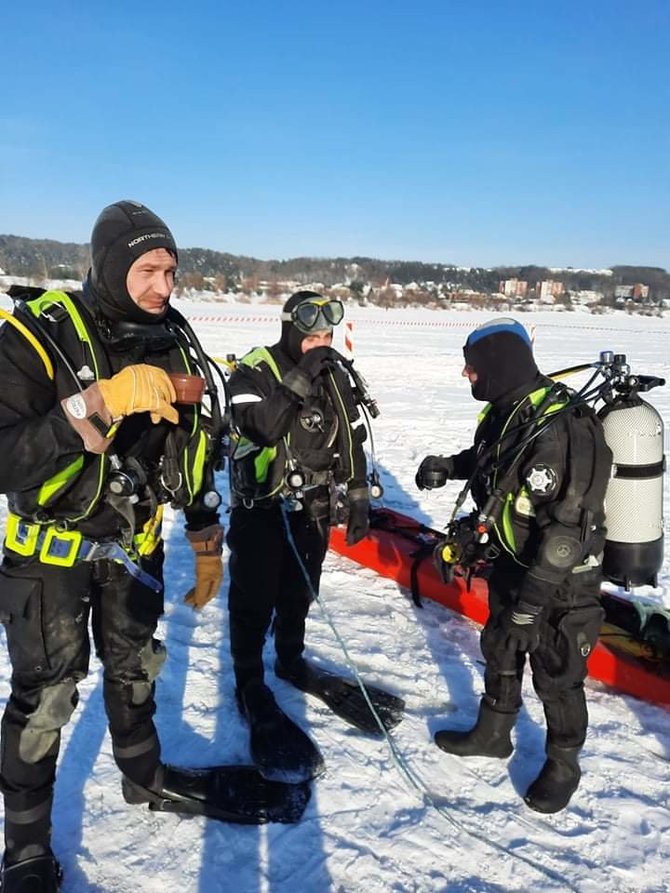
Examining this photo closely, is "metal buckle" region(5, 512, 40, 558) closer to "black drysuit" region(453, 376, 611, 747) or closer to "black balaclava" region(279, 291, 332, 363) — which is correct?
"black balaclava" region(279, 291, 332, 363)

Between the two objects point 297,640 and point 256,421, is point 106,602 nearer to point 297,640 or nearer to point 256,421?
point 256,421

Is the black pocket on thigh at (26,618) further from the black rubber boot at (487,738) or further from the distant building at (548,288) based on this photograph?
the distant building at (548,288)

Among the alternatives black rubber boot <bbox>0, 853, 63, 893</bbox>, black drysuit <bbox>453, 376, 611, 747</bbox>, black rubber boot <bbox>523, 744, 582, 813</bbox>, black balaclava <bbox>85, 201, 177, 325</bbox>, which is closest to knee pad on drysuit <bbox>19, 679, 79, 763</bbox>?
black rubber boot <bbox>0, 853, 63, 893</bbox>

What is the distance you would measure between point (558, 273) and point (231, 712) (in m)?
138

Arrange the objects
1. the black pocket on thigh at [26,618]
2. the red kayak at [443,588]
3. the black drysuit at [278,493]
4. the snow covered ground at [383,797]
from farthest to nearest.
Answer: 1. the red kayak at [443,588]
2. the black drysuit at [278,493]
3. the snow covered ground at [383,797]
4. the black pocket on thigh at [26,618]

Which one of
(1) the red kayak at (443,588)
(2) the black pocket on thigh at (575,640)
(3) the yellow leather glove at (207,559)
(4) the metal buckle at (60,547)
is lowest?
(1) the red kayak at (443,588)

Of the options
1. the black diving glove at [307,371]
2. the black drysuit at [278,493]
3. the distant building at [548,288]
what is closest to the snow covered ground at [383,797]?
the black drysuit at [278,493]

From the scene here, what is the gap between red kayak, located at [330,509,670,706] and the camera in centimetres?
349

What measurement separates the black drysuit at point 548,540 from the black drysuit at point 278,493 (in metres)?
0.73

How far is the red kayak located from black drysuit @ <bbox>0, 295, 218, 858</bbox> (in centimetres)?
182

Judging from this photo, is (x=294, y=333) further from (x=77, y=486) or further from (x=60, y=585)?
(x=60, y=585)

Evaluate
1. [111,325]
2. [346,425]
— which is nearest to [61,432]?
[111,325]

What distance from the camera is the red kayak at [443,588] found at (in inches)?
137

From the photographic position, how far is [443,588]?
174 inches
